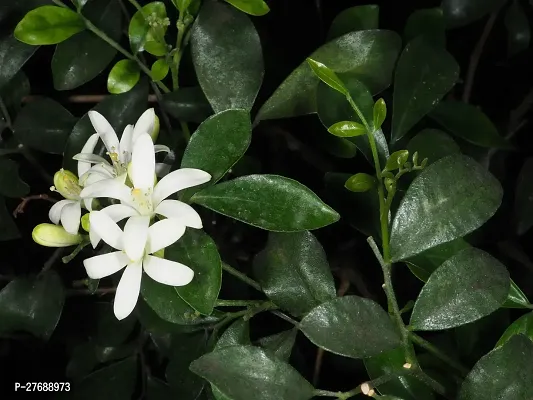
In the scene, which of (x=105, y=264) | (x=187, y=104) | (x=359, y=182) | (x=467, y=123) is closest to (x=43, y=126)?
(x=187, y=104)

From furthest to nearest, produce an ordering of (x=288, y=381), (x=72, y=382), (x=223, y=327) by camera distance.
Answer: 1. (x=72, y=382)
2. (x=223, y=327)
3. (x=288, y=381)

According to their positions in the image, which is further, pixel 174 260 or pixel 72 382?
pixel 72 382

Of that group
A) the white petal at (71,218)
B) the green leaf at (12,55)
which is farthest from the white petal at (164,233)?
the green leaf at (12,55)

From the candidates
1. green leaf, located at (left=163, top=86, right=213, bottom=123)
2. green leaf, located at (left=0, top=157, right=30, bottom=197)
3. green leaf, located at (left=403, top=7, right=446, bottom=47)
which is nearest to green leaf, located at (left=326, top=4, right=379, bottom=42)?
green leaf, located at (left=403, top=7, right=446, bottom=47)

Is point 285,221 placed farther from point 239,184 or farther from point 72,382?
point 72,382

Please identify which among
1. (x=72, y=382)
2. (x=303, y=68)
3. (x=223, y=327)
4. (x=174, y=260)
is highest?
(x=303, y=68)

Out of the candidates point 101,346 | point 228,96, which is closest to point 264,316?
point 101,346

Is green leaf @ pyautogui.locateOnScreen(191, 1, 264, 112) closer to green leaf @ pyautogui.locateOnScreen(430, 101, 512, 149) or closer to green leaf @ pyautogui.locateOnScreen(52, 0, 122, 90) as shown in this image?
green leaf @ pyautogui.locateOnScreen(52, 0, 122, 90)
